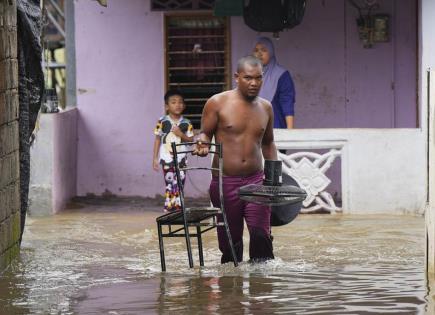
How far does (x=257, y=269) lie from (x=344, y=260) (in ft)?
3.95

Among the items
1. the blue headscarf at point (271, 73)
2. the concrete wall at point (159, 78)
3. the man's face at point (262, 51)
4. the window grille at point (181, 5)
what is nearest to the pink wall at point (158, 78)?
the concrete wall at point (159, 78)

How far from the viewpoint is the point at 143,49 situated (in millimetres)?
14883

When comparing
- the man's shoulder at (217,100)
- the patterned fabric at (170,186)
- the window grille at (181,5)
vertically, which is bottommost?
the patterned fabric at (170,186)

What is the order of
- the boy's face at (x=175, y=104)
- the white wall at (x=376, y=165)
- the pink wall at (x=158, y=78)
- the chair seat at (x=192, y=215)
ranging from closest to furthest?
the chair seat at (x=192, y=215) < the boy's face at (x=175, y=104) < the white wall at (x=376, y=165) < the pink wall at (x=158, y=78)

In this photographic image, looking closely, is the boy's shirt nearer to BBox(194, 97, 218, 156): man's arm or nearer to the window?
the window

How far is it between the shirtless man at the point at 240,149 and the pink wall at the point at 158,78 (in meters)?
5.42

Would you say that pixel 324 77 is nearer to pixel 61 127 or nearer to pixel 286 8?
pixel 286 8

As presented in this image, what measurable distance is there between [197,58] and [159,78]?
1.88 ft

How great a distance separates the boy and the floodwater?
24.2 inches

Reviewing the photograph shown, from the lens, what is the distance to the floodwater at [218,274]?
8133 mm

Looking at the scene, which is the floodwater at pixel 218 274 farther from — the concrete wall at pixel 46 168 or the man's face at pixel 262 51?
the man's face at pixel 262 51

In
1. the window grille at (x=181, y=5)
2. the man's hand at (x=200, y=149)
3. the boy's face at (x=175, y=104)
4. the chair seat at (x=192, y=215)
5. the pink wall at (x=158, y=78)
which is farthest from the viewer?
the pink wall at (x=158, y=78)

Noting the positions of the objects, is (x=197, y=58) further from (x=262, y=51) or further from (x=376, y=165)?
(x=376, y=165)

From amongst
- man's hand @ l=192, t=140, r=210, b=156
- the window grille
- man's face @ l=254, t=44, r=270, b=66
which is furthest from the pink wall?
man's hand @ l=192, t=140, r=210, b=156
